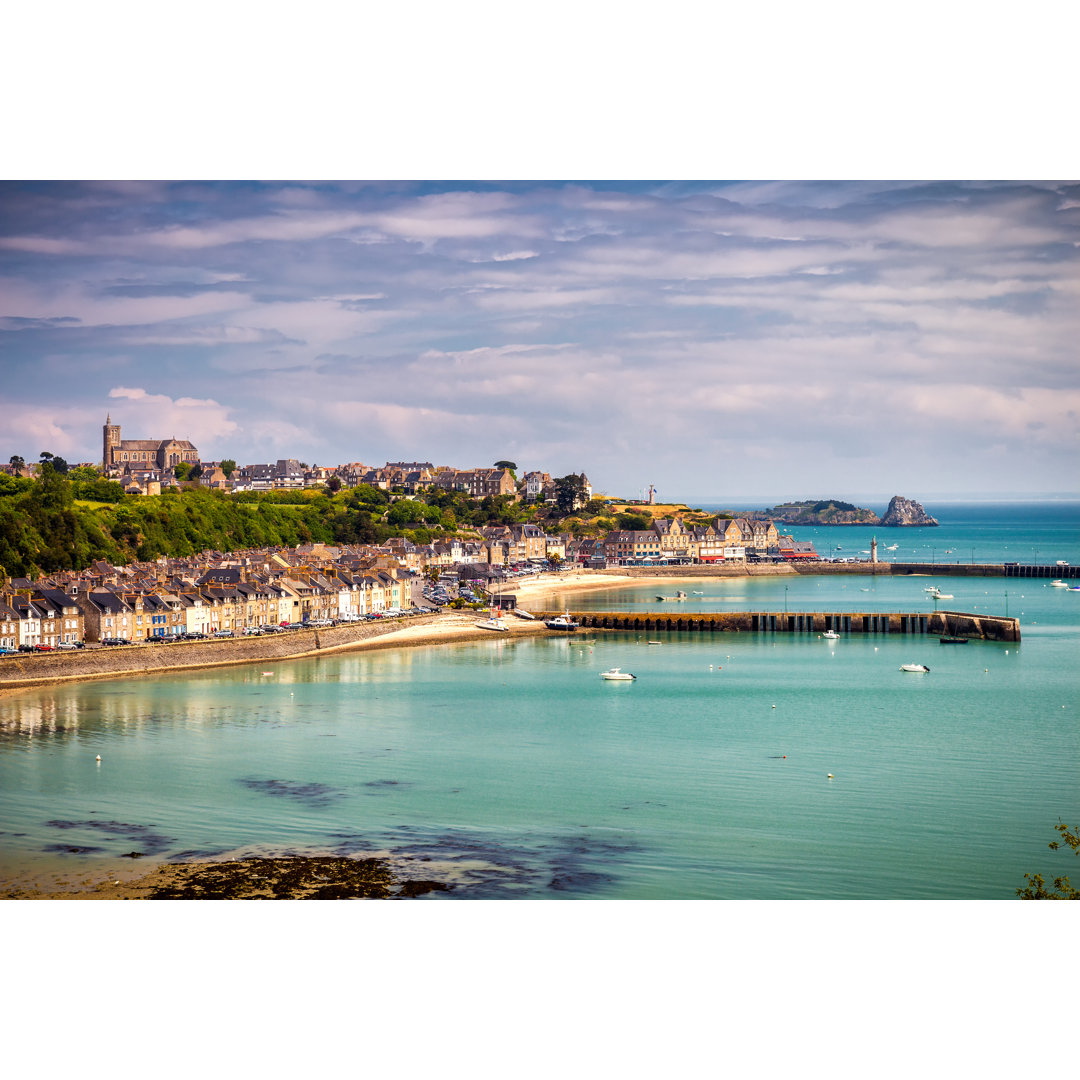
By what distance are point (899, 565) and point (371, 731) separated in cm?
2761

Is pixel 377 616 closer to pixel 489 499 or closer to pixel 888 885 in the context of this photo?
pixel 888 885

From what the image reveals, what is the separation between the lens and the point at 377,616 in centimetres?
2025

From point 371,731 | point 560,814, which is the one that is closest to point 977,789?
point 560,814

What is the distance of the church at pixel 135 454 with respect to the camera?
113 feet

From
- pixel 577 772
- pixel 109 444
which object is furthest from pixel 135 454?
pixel 577 772

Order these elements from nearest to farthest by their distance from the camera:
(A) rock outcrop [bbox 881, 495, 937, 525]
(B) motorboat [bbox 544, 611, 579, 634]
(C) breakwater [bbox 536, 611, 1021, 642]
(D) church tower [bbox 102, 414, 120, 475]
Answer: (C) breakwater [bbox 536, 611, 1021, 642] → (B) motorboat [bbox 544, 611, 579, 634] → (D) church tower [bbox 102, 414, 120, 475] → (A) rock outcrop [bbox 881, 495, 937, 525]

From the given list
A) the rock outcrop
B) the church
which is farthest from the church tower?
the rock outcrop

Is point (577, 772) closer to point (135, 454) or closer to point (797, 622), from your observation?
point (797, 622)

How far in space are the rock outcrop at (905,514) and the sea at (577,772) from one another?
58.4m

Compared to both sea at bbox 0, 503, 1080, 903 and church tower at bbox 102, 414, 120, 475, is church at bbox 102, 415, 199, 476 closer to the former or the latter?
church tower at bbox 102, 414, 120, 475

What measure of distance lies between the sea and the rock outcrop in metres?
58.4

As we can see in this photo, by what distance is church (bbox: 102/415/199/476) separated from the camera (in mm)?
34594

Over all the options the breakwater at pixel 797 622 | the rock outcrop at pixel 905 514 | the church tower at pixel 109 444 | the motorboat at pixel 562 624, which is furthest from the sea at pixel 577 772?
the rock outcrop at pixel 905 514

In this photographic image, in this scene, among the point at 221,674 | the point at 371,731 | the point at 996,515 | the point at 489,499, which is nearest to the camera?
the point at 371,731
